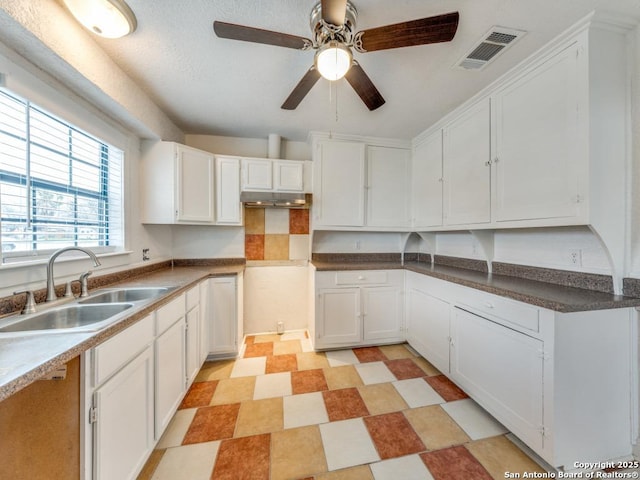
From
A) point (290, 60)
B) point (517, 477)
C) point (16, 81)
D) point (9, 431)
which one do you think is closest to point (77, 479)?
point (9, 431)

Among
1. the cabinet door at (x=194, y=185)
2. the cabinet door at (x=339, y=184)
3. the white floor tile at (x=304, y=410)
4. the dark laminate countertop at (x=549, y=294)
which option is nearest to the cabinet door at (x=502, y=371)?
the dark laminate countertop at (x=549, y=294)

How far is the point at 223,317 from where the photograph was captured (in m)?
2.32

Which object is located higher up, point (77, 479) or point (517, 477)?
point (77, 479)

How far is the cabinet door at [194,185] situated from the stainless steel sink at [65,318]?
1.14 m

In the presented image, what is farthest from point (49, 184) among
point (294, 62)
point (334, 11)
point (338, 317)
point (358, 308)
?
point (358, 308)

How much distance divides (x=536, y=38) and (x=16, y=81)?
277cm

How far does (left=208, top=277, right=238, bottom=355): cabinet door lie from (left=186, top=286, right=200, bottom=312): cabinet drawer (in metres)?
0.28

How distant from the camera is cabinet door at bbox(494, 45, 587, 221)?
1.36 metres

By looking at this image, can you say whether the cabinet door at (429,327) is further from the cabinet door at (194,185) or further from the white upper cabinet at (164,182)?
the white upper cabinet at (164,182)

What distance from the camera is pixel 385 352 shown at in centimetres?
252

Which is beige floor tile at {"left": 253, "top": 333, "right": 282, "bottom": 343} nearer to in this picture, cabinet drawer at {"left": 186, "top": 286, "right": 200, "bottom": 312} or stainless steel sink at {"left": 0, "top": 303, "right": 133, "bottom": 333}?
cabinet drawer at {"left": 186, "top": 286, "right": 200, "bottom": 312}

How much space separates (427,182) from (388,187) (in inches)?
16.9

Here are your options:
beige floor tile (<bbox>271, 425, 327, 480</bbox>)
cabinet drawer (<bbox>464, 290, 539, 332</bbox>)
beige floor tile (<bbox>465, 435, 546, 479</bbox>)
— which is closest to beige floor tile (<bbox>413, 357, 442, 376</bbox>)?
beige floor tile (<bbox>465, 435, 546, 479</bbox>)

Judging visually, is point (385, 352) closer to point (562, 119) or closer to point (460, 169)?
→ point (460, 169)
